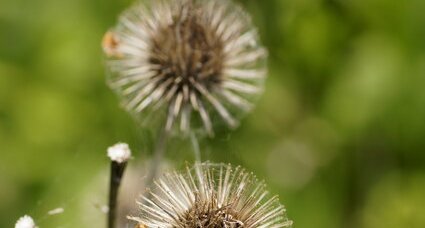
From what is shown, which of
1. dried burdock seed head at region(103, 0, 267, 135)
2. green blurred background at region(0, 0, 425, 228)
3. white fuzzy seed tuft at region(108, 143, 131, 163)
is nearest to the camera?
white fuzzy seed tuft at region(108, 143, 131, 163)

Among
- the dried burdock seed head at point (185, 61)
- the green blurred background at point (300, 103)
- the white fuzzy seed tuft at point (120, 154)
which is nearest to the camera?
the white fuzzy seed tuft at point (120, 154)

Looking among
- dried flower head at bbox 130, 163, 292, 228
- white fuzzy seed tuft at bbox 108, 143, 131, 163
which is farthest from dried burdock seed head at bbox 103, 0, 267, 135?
dried flower head at bbox 130, 163, 292, 228

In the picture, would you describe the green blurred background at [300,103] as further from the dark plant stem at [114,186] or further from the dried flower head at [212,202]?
the dried flower head at [212,202]

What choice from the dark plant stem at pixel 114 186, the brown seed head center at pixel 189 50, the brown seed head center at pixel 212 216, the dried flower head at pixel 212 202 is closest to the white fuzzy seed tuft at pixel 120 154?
the dark plant stem at pixel 114 186

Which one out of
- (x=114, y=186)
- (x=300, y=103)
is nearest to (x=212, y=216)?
(x=114, y=186)

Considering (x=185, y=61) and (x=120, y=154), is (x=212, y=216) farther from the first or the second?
(x=185, y=61)

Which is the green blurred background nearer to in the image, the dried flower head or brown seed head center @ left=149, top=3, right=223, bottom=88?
brown seed head center @ left=149, top=3, right=223, bottom=88

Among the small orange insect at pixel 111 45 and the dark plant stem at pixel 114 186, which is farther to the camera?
the small orange insect at pixel 111 45

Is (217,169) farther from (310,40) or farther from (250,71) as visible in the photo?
(310,40)
